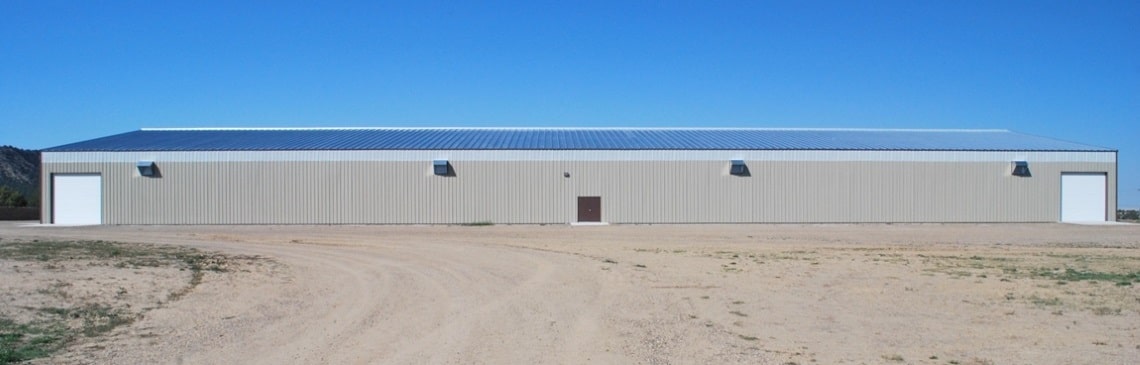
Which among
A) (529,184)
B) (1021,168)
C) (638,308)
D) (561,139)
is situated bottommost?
(638,308)

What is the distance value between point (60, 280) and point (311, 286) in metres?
4.53

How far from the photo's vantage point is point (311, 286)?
17.2m

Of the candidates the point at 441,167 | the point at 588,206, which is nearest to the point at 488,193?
the point at 441,167

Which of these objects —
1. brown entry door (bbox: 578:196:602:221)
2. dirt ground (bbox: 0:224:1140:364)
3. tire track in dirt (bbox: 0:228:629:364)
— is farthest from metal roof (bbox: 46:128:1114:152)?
tire track in dirt (bbox: 0:228:629:364)

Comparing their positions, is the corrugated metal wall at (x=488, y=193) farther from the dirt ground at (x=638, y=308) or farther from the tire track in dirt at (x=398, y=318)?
the tire track in dirt at (x=398, y=318)

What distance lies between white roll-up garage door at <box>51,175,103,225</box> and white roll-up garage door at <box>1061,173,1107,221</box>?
54.7 meters

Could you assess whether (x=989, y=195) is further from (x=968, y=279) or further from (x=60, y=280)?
(x=60, y=280)

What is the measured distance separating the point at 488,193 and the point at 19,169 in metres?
95.5

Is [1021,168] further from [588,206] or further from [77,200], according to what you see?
[77,200]

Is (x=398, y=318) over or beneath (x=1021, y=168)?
beneath

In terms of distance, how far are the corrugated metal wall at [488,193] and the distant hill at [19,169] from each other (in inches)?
2804

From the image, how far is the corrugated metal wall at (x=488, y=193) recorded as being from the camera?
4891cm

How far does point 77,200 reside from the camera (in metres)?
49.3

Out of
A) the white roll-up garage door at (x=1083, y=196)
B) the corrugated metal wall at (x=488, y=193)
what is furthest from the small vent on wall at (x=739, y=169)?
the white roll-up garage door at (x=1083, y=196)
